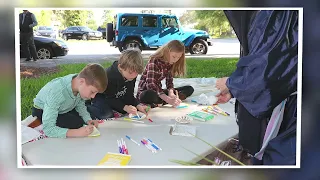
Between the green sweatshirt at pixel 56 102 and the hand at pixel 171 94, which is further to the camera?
the hand at pixel 171 94

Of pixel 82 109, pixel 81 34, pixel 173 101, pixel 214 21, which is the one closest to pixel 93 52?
pixel 81 34

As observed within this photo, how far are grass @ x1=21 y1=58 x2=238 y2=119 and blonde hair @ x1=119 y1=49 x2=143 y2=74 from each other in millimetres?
84

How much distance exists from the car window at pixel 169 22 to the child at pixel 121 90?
9.0 inches

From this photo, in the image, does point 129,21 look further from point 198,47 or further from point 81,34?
point 198,47

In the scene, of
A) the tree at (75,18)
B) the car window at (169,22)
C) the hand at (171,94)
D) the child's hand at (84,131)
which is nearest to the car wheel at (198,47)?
the car window at (169,22)

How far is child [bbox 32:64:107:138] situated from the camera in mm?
2525

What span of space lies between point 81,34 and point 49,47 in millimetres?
209

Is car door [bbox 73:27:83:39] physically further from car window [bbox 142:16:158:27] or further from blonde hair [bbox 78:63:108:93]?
car window [bbox 142:16:158:27]

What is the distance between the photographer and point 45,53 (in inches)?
103

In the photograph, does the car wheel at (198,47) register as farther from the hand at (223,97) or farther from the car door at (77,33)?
the car door at (77,33)

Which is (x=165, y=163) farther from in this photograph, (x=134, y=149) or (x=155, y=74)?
(x=155, y=74)

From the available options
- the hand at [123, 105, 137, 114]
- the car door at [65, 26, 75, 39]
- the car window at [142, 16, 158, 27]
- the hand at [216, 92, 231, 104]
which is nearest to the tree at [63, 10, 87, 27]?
the car door at [65, 26, 75, 39]

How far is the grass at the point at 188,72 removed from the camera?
259cm

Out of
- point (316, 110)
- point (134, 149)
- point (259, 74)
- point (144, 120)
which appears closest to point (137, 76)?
point (144, 120)
